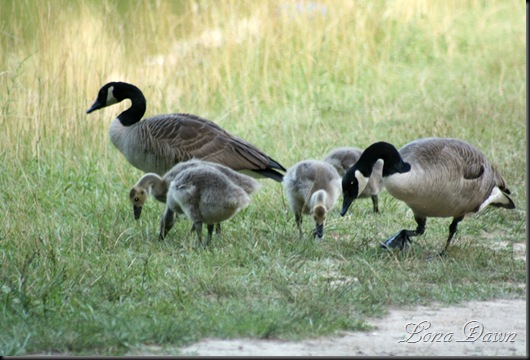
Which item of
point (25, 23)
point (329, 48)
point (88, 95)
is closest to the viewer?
point (88, 95)

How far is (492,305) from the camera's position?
20.6 ft

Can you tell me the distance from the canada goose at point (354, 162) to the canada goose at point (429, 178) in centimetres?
127

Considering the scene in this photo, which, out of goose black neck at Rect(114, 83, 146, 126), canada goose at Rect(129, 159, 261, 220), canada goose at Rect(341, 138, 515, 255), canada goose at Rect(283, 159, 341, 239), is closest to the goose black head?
canada goose at Rect(341, 138, 515, 255)

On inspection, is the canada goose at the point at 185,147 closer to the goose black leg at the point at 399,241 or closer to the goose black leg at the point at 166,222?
the goose black leg at the point at 166,222

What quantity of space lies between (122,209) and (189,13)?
6.44m

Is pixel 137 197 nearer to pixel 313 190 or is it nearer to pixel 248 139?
pixel 313 190

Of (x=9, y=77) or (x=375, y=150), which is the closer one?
(x=375, y=150)

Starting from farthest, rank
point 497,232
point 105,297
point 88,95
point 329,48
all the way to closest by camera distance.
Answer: point 329,48 → point 88,95 → point 497,232 → point 105,297

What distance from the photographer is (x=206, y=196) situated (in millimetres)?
7242

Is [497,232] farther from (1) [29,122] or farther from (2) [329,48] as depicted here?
(2) [329,48]

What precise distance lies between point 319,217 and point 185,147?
2.01 m

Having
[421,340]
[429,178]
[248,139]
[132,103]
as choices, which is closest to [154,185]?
[132,103]

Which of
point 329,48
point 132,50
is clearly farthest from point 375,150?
point 329,48

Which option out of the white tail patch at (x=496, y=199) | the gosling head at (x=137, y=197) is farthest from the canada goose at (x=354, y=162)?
the gosling head at (x=137, y=197)
